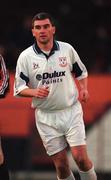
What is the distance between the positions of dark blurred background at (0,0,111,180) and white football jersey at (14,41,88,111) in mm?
3774

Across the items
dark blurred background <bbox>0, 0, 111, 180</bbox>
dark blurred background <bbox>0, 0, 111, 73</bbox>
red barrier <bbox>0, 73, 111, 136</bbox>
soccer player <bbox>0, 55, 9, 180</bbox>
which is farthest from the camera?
dark blurred background <bbox>0, 0, 111, 73</bbox>

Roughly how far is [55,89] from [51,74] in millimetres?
172

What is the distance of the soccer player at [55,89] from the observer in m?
9.63

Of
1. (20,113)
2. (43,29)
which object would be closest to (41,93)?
(43,29)

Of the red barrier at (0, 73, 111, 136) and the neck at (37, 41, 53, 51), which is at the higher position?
the neck at (37, 41, 53, 51)

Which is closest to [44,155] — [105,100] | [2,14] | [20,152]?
[20,152]

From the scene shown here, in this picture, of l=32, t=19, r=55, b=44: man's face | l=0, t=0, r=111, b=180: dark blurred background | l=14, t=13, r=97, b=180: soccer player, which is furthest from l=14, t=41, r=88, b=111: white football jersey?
l=0, t=0, r=111, b=180: dark blurred background

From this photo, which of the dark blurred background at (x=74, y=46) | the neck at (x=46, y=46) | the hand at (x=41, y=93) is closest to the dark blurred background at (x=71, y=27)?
the dark blurred background at (x=74, y=46)

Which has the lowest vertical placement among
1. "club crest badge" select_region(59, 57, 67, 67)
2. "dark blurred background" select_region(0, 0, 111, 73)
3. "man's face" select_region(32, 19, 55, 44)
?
"dark blurred background" select_region(0, 0, 111, 73)

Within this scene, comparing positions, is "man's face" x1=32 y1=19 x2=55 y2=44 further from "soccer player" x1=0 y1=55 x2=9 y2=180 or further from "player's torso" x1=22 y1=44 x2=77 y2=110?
"soccer player" x1=0 y1=55 x2=9 y2=180

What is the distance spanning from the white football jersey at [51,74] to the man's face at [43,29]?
0.61ft

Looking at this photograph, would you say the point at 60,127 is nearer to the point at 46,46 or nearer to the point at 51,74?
the point at 51,74

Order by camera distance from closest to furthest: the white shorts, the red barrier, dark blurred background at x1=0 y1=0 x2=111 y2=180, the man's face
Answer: the man's face, the white shorts, dark blurred background at x1=0 y1=0 x2=111 y2=180, the red barrier

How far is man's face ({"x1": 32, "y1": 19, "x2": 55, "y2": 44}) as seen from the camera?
9.55 m
